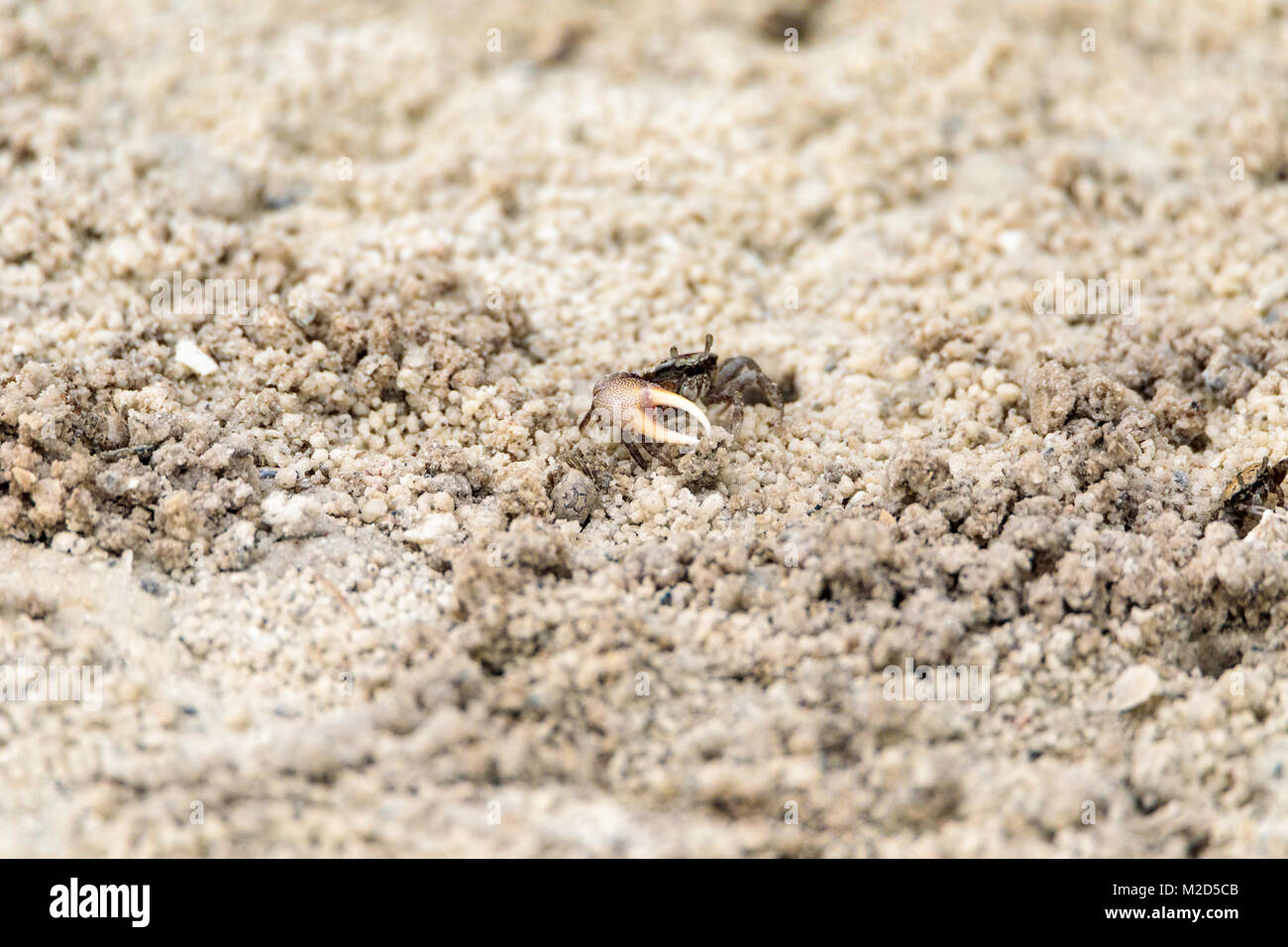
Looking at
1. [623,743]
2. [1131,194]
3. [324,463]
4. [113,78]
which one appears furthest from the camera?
[113,78]

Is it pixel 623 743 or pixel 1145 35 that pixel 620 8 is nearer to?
pixel 1145 35

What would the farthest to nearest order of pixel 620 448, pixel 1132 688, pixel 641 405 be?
pixel 620 448, pixel 641 405, pixel 1132 688

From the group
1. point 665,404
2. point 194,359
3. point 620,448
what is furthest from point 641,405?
point 194,359

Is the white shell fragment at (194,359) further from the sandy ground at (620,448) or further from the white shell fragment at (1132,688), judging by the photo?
the white shell fragment at (1132,688)

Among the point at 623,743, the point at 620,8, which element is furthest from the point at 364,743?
the point at 620,8

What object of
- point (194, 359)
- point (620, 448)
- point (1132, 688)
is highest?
point (194, 359)

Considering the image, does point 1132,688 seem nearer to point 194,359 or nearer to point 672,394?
point 672,394

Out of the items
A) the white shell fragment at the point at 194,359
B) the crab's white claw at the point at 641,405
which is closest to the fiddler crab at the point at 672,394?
the crab's white claw at the point at 641,405
